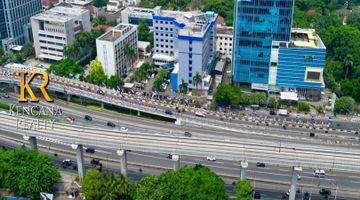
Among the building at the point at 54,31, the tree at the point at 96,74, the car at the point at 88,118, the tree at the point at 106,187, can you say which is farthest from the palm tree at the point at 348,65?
the building at the point at 54,31

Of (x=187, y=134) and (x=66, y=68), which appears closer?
(x=187, y=134)

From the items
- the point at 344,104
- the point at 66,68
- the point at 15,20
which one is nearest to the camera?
the point at 344,104

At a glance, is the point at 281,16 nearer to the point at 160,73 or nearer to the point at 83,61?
the point at 160,73

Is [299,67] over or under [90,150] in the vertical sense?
over

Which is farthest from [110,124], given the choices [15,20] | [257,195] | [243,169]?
[15,20]

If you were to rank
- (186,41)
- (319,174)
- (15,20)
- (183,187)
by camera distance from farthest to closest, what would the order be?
(15,20), (186,41), (319,174), (183,187)

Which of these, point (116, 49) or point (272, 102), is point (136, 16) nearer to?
point (116, 49)

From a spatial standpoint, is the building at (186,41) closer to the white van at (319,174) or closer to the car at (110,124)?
the car at (110,124)
